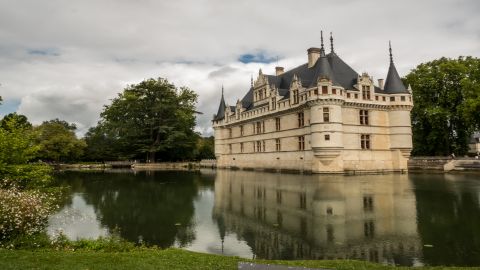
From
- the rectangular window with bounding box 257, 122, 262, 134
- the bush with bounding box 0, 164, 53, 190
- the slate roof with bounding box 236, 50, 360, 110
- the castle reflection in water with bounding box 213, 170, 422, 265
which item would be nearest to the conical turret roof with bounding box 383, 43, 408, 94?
the slate roof with bounding box 236, 50, 360, 110

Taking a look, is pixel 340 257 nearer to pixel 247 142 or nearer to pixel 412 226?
pixel 412 226

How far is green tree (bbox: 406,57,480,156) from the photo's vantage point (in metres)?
38.0

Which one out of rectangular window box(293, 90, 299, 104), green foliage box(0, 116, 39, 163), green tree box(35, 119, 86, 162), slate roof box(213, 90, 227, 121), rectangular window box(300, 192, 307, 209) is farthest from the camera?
slate roof box(213, 90, 227, 121)

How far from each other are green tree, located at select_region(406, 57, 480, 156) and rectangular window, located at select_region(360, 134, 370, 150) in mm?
7962

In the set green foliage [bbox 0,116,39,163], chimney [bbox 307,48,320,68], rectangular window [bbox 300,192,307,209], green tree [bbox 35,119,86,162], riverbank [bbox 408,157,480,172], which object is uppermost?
chimney [bbox 307,48,320,68]

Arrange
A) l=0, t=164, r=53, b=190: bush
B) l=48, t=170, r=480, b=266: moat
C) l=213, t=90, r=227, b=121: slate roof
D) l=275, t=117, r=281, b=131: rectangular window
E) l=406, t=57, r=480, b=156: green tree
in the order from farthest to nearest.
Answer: l=213, t=90, r=227, b=121: slate roof
l=275, t=117, r=281, b=131: rectangular window
l=406, t=57, r=480, b=156: green tree
l=0, t=164, r=53, b=190: bush
l=48, t=170, r=480, b=266: moat

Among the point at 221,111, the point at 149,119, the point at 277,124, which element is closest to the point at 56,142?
the point at 149,119

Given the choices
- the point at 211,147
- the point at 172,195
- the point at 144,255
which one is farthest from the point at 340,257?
the point at 211,147

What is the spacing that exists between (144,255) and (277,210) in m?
7.50

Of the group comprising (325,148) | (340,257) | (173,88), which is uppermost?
(173,88)

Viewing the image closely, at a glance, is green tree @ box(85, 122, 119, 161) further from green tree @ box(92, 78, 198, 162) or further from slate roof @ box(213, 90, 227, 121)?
slate roof @ box(213, 90, 227, 121)

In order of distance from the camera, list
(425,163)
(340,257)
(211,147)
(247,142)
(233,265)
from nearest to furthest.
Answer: (233,265) < (340,257) < (425,163) < (247,142) < (211,147)

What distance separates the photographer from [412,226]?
11.0 metres

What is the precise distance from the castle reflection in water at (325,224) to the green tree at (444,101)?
23.9 meters
